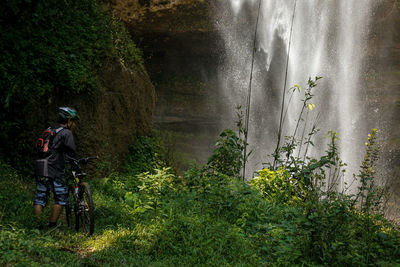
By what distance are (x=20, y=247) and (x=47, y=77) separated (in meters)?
4.34

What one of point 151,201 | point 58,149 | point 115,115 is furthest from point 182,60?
point 58,149

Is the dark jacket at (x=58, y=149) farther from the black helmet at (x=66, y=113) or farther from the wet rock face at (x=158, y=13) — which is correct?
the wet rock face at (x=158, y=13)

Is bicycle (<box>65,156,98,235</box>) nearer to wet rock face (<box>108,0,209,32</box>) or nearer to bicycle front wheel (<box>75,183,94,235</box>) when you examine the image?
bicycle front wheel (<box>75,183,94,235</box>)

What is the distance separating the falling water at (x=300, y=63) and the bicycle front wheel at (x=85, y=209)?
10.5m

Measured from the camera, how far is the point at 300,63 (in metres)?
15.6

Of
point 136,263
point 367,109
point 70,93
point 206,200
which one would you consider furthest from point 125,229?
point 367,109

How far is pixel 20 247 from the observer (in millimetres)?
3281

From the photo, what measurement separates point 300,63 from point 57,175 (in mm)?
13653

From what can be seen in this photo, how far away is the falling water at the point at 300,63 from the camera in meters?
Answer: 15.4

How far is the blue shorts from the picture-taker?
4258 mm

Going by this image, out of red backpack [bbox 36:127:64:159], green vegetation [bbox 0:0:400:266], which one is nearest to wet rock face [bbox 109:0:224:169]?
green vegetation [bbox 0:0:400:266]

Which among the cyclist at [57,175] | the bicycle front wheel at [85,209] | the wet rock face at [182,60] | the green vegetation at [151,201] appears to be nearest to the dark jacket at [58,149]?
the cyclist at [57,175]

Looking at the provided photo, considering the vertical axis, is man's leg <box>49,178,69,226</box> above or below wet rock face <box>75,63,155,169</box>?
Result: below

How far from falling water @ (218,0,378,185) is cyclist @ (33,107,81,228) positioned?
34.8ft
